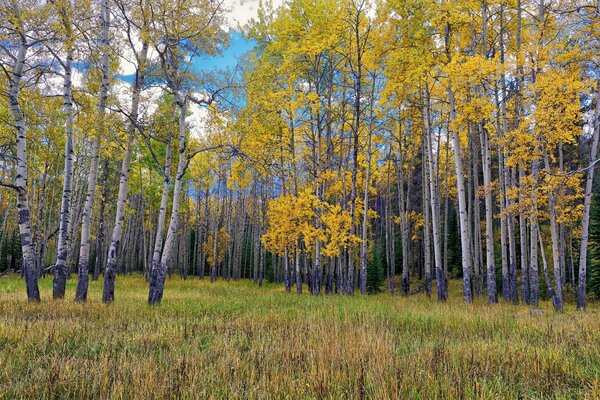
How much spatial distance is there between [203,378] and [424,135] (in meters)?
17.2

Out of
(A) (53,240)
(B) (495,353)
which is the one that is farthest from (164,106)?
(A) (53,240)

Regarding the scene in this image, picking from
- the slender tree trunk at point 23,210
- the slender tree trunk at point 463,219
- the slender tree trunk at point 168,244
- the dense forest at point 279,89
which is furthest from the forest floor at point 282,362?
the slender tree trunk at point 463,219

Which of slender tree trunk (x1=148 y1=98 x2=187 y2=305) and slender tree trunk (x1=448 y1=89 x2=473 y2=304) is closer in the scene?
slender tree trunk (x1=148 y1=98 x2=187 y2=305)

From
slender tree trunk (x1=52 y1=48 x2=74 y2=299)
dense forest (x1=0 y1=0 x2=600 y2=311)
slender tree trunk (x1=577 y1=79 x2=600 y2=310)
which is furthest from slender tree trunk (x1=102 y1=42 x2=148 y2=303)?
slender tree trunk (x1=577 y1=79 x2=600 y2=310)

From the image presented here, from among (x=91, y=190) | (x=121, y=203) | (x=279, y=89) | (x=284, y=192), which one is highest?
(x=279, y=89)

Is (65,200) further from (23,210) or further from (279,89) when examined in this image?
(279,89)

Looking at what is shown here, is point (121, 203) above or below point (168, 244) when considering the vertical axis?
above

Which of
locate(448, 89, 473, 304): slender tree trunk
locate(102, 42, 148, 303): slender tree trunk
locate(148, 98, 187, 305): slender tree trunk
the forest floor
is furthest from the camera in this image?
locate(448, 89, 473, 304): slender tree trunk

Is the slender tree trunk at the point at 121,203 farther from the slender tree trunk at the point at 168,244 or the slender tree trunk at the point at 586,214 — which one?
the slender tree trunk at the point at 586,214

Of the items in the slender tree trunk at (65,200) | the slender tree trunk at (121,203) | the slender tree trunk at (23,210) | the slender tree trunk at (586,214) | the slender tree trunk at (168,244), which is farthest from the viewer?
the slender tree trunk at (586,214)

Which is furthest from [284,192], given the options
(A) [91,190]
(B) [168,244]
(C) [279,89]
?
(A) [91,190]

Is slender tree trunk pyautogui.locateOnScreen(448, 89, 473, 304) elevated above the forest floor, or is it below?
above

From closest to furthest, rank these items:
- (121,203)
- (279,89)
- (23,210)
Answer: (23,210) < (121,203) < (279,89)

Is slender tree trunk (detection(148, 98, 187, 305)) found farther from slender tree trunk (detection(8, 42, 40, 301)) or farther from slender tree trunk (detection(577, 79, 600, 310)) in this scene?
slender tree trunk (detection(577, 79, 600, 310))
